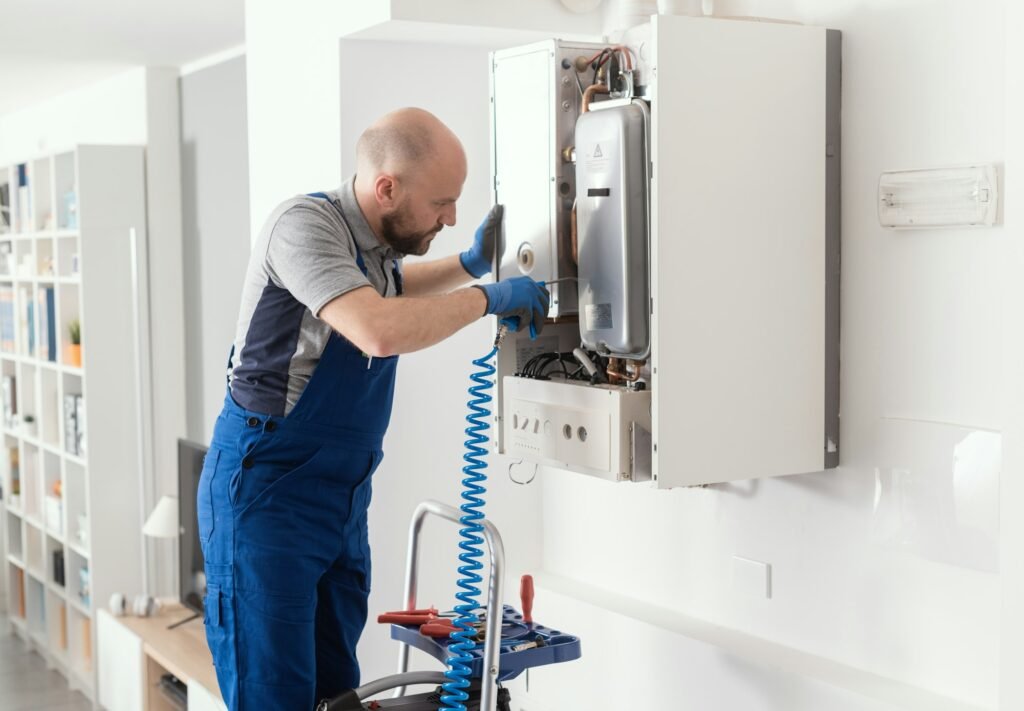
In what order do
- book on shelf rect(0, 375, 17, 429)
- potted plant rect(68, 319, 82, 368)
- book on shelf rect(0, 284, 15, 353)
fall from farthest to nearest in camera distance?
book on shelf rect(0, 375, 17, 429)
book on shelf rect(0, 284, 15, 353)
potted plant rect(68, 319, 82, 368)

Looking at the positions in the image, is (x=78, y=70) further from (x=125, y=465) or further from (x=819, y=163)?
(x=819, y=163)

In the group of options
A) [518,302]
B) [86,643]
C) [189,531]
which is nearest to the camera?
[518,302]

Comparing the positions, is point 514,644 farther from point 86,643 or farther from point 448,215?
point 86,643

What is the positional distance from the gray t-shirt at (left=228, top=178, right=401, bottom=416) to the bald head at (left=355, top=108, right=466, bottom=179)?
0.40ft

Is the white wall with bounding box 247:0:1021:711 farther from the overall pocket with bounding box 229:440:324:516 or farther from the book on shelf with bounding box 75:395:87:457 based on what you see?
the book on shelf with bounding box 75:395:87:457

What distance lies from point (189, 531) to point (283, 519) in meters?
2.59

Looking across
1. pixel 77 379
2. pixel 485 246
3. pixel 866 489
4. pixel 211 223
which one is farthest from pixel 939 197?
pixel 77 379

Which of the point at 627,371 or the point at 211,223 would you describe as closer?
the point at 627,371

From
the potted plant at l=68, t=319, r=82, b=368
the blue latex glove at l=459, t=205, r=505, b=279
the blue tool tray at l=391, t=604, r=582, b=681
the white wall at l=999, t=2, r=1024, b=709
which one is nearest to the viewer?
the white wall at l=999, t=2, r=1024, b=709

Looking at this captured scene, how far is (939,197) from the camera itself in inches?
83.0

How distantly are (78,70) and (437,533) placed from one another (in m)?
3.18

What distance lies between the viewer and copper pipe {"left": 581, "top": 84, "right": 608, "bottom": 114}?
234cm

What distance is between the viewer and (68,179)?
532 cm

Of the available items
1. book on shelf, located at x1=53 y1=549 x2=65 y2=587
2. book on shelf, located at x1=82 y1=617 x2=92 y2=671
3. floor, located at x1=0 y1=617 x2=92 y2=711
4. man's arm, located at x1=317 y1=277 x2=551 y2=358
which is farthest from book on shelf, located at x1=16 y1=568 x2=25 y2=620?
man's arm, located at x1=317 y1=277 x2=551 y2=358
